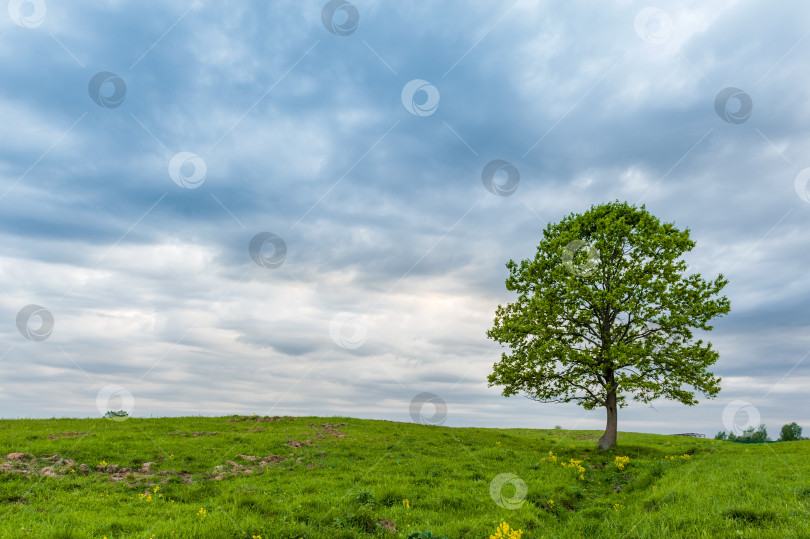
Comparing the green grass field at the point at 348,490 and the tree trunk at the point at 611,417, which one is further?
A: the tree trunk at the point at 611,417

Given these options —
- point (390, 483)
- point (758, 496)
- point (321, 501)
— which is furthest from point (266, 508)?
point (758, 496)

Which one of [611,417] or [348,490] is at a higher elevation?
[611,417]

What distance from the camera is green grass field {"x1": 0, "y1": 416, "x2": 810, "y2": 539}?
11336mm

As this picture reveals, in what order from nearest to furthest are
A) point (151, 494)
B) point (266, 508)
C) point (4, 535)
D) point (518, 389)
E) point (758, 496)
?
point (4, 535) < point (758, 496) < point (266, 508) < point (151, 494) < point (518, 389)

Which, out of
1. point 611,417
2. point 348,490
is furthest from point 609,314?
point 348,490

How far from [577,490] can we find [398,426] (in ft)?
75.5

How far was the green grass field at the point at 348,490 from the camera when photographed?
446 inches

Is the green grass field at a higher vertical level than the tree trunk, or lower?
lower

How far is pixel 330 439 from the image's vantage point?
2950cm

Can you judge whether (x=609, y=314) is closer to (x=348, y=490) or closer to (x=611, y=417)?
(x=611, y=417)

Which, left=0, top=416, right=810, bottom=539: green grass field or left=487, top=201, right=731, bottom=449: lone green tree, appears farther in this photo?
left=487, top=201, right=731, bottom=449: lone green tree

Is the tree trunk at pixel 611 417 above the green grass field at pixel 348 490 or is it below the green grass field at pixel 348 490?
above

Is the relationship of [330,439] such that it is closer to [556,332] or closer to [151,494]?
[151,494]

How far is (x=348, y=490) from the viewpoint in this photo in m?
15.9
